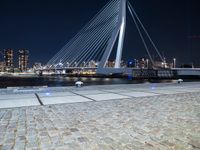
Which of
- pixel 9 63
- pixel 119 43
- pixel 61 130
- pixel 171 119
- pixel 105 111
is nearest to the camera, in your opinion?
pixel 61 130

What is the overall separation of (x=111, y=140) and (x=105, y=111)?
2.16 meters

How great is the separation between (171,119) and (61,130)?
2.40 metres

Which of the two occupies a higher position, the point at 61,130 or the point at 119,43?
the point at 119,43

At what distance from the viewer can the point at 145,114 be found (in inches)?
202

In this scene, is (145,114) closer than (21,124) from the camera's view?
No

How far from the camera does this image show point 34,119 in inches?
182

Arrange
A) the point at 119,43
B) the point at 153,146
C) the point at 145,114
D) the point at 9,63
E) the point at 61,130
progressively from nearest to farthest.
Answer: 1. the point at 153,146
2. the point at 61,130
3. the point at 145,114
4. the point at 119,43
5. the point at 9,63

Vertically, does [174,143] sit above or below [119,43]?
below

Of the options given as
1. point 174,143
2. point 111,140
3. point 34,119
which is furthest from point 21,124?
point 174,143

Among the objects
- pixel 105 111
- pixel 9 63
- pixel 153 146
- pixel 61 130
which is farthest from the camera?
pixel 9 63

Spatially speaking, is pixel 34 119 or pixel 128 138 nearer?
pixel 128 138

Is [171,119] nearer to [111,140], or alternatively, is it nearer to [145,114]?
[145,114]

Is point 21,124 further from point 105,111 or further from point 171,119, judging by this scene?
point 171,119

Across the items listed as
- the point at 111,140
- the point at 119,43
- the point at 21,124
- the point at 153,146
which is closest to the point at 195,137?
the point at 153,146
